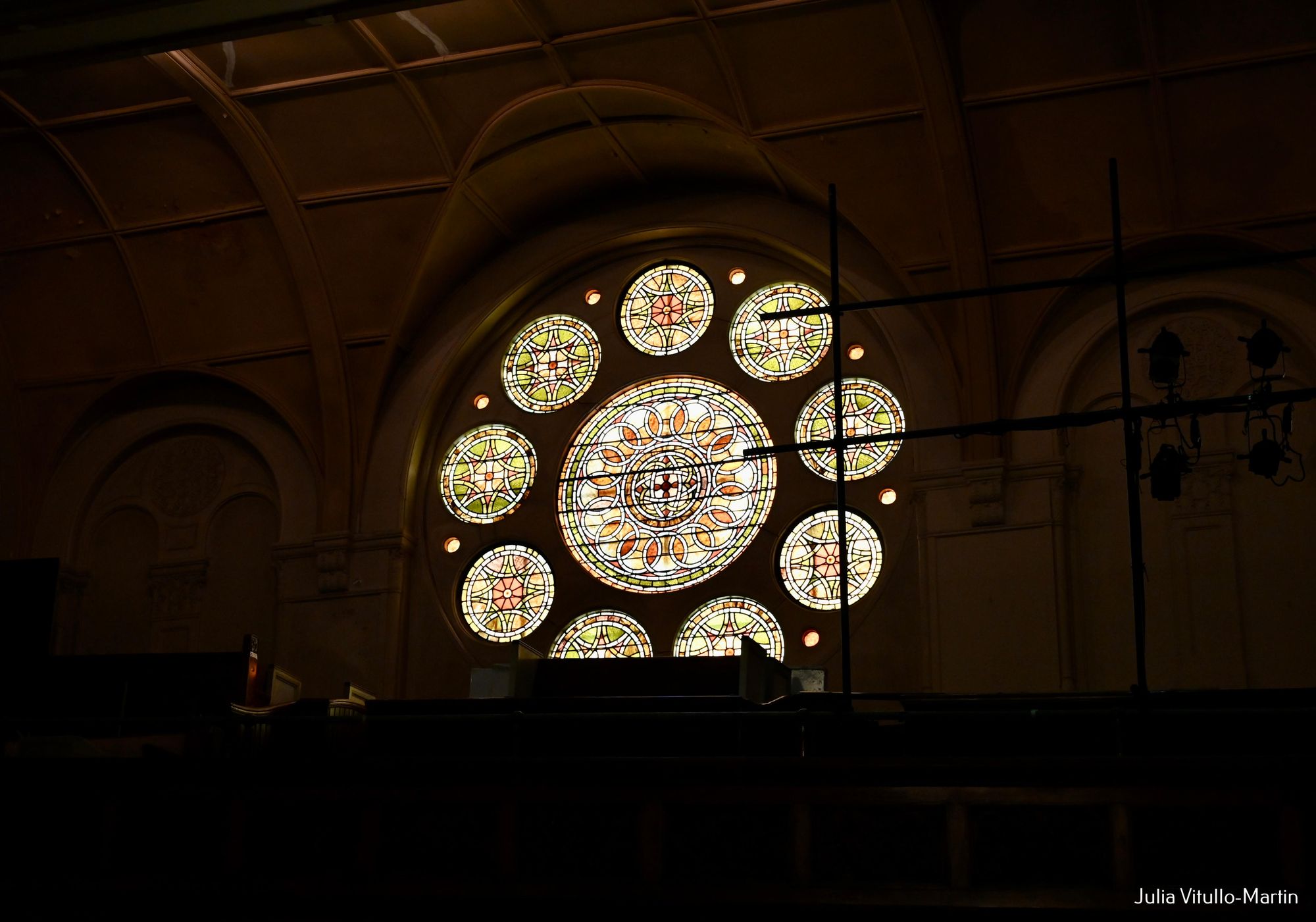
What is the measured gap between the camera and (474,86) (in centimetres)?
1455

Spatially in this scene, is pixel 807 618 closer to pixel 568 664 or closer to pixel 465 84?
pixel 568 664

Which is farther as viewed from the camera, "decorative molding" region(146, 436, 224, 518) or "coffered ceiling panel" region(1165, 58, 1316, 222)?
"decorative molding" region(146, 436, 224, 518)

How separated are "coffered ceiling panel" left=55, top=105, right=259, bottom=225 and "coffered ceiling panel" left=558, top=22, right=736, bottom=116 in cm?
A: 351

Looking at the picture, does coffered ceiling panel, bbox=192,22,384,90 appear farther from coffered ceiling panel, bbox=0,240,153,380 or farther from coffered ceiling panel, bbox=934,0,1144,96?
coffered ceiling panel, bbox=934,0,1144,96

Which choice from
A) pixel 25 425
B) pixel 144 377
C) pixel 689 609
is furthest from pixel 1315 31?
pixel 25 425

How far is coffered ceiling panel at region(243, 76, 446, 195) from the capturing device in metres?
14.7

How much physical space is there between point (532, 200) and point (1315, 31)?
7.10 m

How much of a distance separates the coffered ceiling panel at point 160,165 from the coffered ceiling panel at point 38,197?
255mm

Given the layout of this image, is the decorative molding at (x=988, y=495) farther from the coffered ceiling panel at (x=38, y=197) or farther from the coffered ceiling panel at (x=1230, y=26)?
the coffered ceiling panel at (x=38, y=197)

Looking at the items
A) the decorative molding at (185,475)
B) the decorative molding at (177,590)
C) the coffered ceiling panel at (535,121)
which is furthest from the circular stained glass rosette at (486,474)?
the coffered ceiling panel at (535,121)

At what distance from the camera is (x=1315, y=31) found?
12.9 meters

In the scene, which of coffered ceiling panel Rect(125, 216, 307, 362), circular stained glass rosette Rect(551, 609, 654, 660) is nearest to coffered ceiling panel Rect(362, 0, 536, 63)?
coffered ceiling panel Rect(125, 216, 307, 362)

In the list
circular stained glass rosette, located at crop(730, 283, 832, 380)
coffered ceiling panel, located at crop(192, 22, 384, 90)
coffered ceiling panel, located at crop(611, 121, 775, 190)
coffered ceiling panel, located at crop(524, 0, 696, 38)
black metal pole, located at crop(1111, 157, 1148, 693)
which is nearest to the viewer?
black metal pole, located at crop(1111, 157, 1148, 693)

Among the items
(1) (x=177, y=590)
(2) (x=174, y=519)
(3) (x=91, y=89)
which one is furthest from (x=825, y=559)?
(3) (x=91, y=89)
